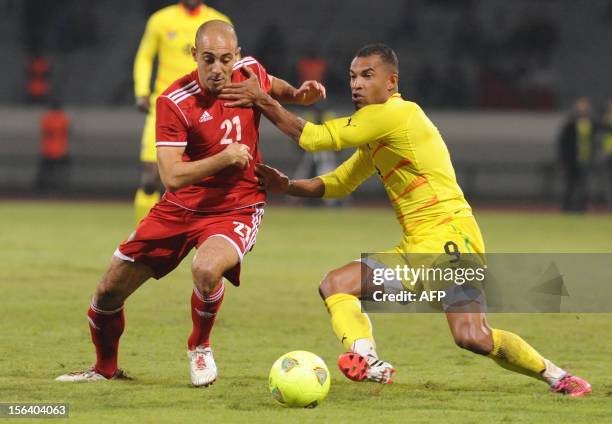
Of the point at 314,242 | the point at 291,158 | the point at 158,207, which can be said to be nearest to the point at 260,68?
the point at 158,207

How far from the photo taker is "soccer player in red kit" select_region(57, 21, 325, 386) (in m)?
6.71

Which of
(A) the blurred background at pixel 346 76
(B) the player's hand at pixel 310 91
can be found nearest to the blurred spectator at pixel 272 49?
(A) the blurred background at pixel 346 76

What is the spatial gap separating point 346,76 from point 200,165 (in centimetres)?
2144

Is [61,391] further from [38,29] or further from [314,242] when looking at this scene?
[38,29]

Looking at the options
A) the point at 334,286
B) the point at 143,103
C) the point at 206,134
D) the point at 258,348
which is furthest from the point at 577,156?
the point at 334,286

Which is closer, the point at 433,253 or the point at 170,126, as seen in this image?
the point at 433,253

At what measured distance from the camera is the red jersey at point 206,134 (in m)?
6.75

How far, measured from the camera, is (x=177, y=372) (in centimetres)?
728

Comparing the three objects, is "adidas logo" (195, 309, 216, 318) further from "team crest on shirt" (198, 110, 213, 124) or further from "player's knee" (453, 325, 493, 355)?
"player's knee" (453, 325, 493, 355)

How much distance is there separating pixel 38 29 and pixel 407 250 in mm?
24058

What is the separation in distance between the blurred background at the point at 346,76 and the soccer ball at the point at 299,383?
18.4 m

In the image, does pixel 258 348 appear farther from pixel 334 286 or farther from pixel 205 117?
pixel 205 117

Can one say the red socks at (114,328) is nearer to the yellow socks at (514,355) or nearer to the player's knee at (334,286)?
the player's knee at (334,286)

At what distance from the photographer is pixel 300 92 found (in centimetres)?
730
